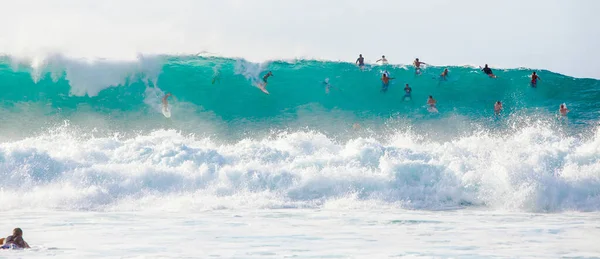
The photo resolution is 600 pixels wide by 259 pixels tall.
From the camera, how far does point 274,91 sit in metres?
22.6

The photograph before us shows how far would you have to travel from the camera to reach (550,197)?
12.6 metres

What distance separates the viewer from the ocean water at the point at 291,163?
29.8 ft

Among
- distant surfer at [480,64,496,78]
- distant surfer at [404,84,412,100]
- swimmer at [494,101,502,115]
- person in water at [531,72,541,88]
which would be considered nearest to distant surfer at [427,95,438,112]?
distant surfer at [404,84,412,100]

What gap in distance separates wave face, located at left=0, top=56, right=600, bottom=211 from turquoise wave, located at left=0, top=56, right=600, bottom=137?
0.06m

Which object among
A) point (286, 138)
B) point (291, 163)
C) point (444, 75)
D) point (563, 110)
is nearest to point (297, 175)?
point (291, 163)

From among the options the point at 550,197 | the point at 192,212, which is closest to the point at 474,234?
the point at 550,197

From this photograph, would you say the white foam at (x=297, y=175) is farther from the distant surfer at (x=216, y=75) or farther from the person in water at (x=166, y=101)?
the distant surfer at (x=216, y=75)

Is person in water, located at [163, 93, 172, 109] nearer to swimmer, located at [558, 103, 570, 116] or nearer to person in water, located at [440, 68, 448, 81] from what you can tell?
person in water, located at [440, 68, 448, 81]

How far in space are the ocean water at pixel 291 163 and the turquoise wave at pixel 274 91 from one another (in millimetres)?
59

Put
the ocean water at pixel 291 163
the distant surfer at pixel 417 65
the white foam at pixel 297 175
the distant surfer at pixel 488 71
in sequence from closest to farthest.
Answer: the ocean water at pixel 291 163, the white foam at pixel 297 175, the distant surfer at pixel 488 71, the distant surfer at pixel 417 65

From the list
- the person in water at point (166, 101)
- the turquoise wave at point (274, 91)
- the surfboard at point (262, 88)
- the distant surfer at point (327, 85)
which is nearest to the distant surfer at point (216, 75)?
the turquoise wave at point (274, 91)

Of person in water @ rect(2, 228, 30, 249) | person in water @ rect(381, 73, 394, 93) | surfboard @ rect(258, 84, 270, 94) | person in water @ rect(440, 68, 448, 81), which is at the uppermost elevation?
person in water @ rect(440, 68, 448, 81)

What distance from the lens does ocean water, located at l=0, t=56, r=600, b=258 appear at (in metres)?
9.08

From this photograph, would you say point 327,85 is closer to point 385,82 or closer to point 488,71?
point 385,82
